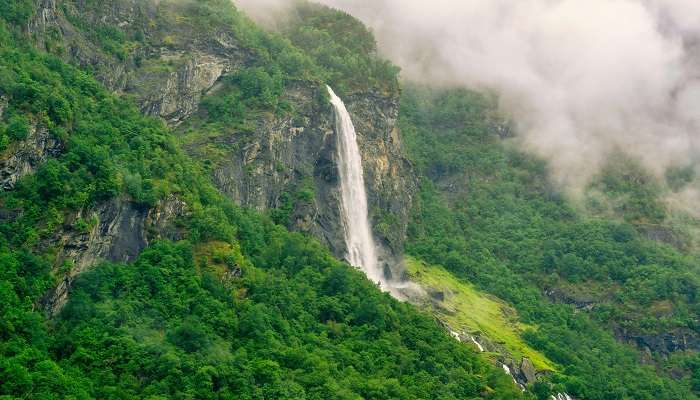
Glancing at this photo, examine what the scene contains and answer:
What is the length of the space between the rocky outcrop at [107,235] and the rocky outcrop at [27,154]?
4.94m

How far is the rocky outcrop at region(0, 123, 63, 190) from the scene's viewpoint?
82.0 meters

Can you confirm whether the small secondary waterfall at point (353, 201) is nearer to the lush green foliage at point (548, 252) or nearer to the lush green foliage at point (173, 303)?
the lush green foliage at point (548, 252)

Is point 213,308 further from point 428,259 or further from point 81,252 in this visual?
point 428,259

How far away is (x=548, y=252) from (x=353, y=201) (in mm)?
36925

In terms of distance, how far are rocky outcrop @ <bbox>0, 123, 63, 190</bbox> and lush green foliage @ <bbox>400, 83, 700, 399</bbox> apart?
5896cm

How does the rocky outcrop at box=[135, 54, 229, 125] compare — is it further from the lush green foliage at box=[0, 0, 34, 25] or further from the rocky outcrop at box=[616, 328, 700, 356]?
the rocky outcrop at box=[616, 328, 700, 356]

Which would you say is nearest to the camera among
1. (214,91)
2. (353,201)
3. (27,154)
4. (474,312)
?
(27,154)

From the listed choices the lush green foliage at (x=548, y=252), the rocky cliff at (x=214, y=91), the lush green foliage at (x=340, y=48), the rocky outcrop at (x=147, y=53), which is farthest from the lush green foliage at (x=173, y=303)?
the lush green foliage at (x=340, y=48)

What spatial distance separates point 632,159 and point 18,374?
427 ft

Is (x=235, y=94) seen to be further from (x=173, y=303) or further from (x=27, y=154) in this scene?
(x=27, y=154)

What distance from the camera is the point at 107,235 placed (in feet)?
290

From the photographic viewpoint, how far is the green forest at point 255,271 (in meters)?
80.6

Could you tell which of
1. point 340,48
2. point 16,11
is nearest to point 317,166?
point 340,48

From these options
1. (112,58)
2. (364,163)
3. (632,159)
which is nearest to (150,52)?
(112,58)
